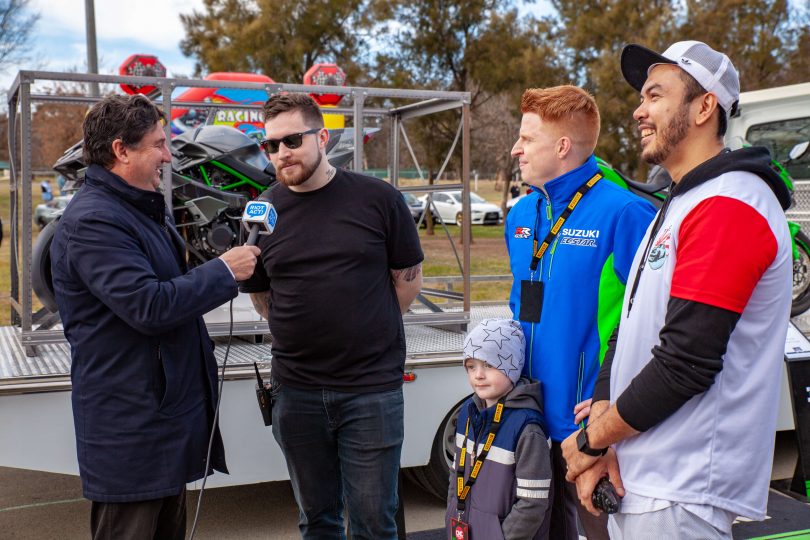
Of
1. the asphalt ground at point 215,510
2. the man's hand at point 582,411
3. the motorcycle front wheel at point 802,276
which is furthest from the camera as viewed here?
the motorcycle front wheel at point 802,276

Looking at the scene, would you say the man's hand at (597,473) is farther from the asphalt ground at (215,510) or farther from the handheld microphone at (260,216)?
the asphalt ground at (215,510)

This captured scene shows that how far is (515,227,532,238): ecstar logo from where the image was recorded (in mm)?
2518

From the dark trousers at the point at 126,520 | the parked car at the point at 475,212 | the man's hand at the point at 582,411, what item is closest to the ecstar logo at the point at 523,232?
the man's hand at the point at 582,411

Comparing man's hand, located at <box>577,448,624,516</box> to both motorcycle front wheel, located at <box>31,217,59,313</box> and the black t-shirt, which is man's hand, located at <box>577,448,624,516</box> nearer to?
the black t-shirt

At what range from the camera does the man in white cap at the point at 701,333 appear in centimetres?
157

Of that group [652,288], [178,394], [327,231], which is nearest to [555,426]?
[652,288]

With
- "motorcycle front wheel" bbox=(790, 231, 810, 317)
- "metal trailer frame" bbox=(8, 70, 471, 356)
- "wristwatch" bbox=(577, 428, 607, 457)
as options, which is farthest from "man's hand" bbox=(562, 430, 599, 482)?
"motorcycle front wheel" bbox=(790, 231, 810, 317)

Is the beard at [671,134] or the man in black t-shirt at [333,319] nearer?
the beard at [671,134]

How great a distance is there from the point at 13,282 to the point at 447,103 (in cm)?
280

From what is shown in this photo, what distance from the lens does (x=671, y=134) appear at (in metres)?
1.78

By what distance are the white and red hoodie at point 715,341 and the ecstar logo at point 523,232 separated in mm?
796

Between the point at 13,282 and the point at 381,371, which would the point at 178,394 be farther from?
the point at 13,282

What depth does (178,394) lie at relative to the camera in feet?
7.89

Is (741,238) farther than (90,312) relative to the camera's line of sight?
No
